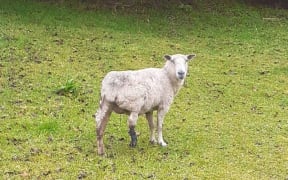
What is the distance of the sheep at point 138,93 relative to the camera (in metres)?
7.78

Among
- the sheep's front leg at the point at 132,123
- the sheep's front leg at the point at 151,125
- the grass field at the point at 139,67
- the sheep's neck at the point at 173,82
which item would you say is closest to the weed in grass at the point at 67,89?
the grass field at the point at 139,67

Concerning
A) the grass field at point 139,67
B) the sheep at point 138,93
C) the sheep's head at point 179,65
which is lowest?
the grass field at point 139,67

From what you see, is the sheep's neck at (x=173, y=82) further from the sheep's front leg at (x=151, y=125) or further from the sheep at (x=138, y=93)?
the sheep's front leg at (x=151, y=125)

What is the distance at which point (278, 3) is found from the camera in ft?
60.7

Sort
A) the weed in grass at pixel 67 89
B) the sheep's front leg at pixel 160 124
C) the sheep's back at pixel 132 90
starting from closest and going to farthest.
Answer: the sheep's back at pixel 132 90 < the sheep's front leg at pixel 160 124 < the weed in grass at pixel 67 89

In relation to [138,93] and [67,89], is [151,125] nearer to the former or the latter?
[138,93]

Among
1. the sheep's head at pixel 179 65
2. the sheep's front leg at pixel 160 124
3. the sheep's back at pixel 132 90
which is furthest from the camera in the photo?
the sheep's front leg at pixel 160 124

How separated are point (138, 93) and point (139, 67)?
4910 mm

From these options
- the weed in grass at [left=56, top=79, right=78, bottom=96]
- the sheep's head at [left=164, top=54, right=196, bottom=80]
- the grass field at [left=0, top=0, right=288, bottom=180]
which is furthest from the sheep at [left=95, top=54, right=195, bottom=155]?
the weed in grass at [left=56, top=79, right=78, bottom=96]

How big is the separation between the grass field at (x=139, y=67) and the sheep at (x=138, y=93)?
1.42ft

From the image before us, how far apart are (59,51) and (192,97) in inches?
145

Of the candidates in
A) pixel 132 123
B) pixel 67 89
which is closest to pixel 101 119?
pixel 132 123

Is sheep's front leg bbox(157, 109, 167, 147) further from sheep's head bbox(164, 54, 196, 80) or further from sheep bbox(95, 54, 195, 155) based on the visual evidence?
sheep's head bbox(164, 54, 196, 80)

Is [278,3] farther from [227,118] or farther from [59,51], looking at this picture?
[227,118]
